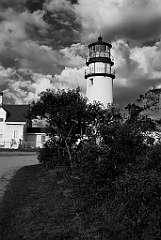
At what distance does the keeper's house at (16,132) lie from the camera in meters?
39.9

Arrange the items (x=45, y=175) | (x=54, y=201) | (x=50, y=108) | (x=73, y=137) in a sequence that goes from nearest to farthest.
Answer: (x=54, y=201) → (x=45, y=175) → (x=50, y=108) → (x=73, y=137)

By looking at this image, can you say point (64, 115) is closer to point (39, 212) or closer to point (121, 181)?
point (39, 212)

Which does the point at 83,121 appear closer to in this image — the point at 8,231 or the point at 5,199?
the point at 5,199

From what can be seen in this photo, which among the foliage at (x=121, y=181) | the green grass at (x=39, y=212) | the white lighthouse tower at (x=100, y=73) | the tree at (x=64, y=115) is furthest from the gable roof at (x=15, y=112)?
the green grass at (x=39, y=212)

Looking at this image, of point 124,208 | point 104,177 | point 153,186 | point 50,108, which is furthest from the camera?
point 50,108

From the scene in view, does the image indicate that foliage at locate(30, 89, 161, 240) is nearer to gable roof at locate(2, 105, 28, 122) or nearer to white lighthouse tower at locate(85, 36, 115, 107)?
white lighthouse tower at locate(85, 36, 115, 107)

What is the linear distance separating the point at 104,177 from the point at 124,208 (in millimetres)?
1978

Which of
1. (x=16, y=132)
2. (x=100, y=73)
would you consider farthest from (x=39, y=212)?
(x=16, y=132)

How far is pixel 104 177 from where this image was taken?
754 cm

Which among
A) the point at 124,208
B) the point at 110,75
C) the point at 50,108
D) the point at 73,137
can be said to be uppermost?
the point at 110,75

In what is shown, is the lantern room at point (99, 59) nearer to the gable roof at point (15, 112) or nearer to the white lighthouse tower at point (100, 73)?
the white lighthouse tower at point (100, 73)

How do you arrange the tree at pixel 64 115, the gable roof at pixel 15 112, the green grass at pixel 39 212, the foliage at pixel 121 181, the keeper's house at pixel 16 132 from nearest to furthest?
the foliage at pixel 121 181, the green grass at pixel 39 212, the tree at pixel 64 115, the keeper's house at pixel 16 132, the gable roof at pixel 15 112

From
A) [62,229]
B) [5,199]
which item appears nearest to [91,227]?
[62,229]

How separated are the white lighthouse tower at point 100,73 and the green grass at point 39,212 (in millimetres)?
20517
